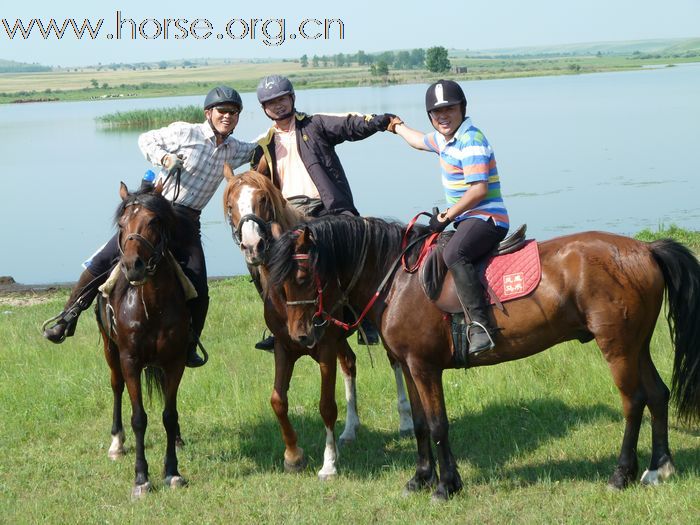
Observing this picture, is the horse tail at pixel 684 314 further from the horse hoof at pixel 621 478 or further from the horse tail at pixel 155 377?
the horse tail at pixel 155 377

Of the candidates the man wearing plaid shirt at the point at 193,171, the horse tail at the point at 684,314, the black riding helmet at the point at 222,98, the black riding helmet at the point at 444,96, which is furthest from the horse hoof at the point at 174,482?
the horse tail at the point at 684,314

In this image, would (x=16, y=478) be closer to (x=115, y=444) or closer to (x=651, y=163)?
(x=115, y=444)

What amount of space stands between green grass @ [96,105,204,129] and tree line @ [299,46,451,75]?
189ft

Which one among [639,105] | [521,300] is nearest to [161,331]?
[521,300]

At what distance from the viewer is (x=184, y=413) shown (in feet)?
27.5

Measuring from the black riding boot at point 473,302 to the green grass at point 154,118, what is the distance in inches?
1372

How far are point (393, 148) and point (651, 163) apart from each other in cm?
1162

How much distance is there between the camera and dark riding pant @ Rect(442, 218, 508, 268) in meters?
5.87

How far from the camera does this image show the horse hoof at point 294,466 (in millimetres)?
6840

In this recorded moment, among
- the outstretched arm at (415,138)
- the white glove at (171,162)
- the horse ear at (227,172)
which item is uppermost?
the outstretched arm at (415,138)

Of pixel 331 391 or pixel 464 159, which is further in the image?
pixel 331 391

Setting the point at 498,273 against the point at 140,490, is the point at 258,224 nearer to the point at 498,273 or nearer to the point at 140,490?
the point at 498,273

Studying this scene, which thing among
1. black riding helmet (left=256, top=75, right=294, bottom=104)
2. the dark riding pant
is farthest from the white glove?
the dark riding pant

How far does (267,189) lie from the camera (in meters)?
6.34
